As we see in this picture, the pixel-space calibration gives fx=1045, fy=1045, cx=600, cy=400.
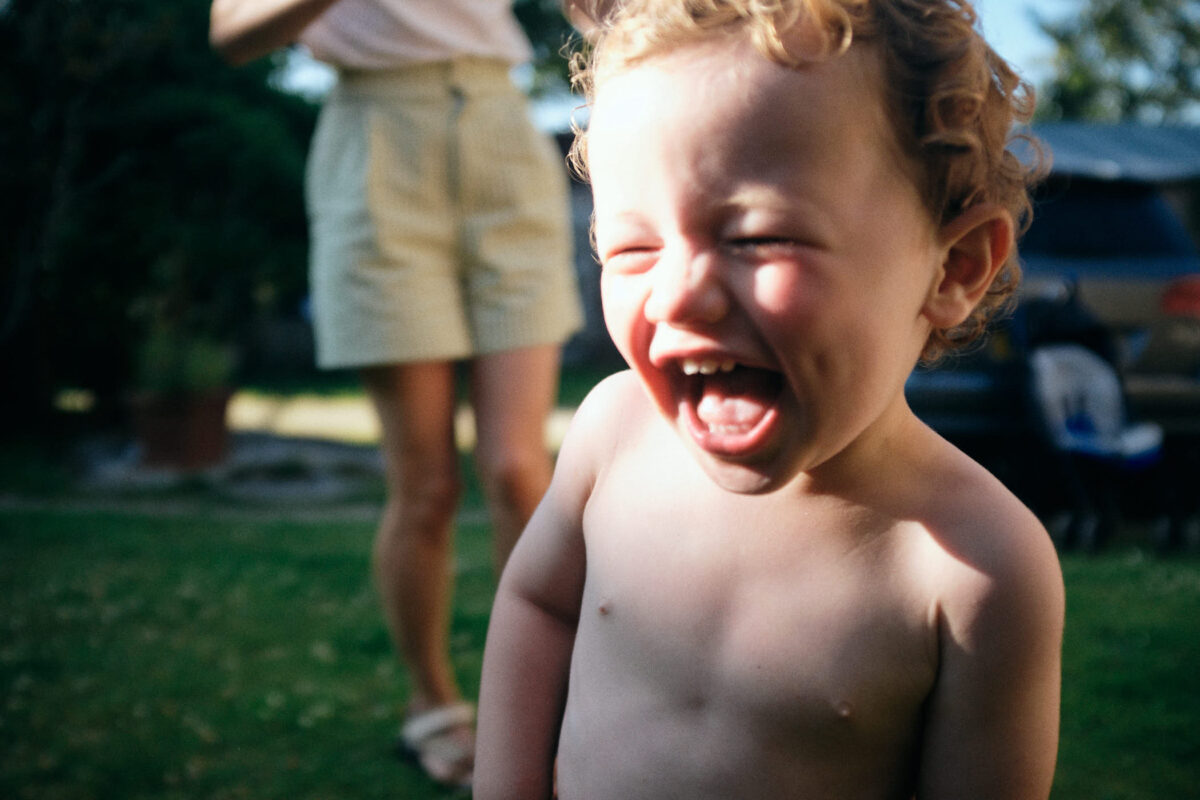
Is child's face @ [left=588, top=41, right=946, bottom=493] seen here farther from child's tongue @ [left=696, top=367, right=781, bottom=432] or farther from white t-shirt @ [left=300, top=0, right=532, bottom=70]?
white t-shirt @ [left=300, top=0, right=532, bottom=70]

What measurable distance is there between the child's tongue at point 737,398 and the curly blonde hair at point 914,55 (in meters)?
0.22

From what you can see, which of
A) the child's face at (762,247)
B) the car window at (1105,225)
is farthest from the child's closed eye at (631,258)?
the car window at (1105,225)

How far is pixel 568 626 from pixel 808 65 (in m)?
0.70

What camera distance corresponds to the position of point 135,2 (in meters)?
8.21

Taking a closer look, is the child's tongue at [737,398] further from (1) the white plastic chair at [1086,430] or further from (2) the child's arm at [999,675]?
(1) the white plastic chair at [1086,430]

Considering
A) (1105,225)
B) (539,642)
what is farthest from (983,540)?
(1105,225)

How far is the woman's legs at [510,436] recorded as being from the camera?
2.32 meters

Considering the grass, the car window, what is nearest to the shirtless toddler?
the grass

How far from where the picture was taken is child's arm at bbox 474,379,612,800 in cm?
123

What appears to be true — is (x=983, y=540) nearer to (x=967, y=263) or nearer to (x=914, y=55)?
(x=967, y=263)

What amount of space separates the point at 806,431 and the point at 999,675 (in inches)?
11.6

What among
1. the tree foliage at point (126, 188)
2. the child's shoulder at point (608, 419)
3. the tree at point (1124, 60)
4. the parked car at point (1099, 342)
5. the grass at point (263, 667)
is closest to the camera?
the child's shoulder at point (608, 419)

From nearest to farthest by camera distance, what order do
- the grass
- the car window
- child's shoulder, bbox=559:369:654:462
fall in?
child's shoulder, bbox=559:369:654:462, the grass, the car window

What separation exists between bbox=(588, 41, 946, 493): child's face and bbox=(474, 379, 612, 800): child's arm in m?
0.30
